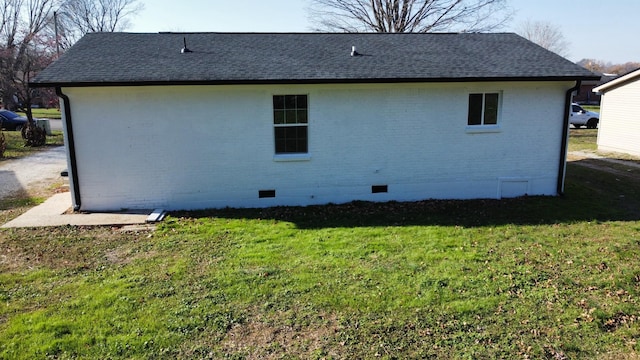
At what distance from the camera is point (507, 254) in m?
7.42

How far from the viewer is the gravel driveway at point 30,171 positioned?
13.4m

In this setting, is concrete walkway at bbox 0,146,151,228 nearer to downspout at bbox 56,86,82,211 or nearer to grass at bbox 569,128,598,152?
downspout at bbox 56,86,82,211

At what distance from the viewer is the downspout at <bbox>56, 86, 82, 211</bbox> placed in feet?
31.2

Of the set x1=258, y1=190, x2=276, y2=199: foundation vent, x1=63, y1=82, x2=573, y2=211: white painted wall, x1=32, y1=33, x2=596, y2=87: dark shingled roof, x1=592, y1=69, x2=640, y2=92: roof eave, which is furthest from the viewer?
x1=592, y1=69, x2=640, y2=92: roof eave

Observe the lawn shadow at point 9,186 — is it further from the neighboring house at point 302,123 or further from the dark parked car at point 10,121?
the dark parked car at point 10,121

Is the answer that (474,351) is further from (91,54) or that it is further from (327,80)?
(91,54)

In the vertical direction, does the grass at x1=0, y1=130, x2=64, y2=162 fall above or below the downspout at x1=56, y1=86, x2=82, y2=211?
below

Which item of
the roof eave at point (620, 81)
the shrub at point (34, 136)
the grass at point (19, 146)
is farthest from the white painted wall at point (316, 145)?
the shrub at point (34, 136)

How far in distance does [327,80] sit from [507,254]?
5142mm

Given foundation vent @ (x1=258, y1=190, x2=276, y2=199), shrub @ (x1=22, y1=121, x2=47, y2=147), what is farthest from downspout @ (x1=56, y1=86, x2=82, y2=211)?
shrub @ (x1=22, y1=121, x2=47, y2=147)

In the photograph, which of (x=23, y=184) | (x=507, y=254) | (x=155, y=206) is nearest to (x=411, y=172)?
(x=507, y=254)

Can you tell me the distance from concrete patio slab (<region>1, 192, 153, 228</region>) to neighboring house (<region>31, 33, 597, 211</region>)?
15.2 inches

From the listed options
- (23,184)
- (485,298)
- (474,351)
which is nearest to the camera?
(474,351)

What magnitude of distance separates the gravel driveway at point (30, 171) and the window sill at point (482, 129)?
12334 mm
